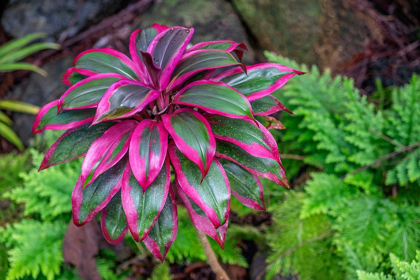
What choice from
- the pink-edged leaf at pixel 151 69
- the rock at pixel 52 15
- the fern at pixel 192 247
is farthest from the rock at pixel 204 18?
the pink-edged leaf at pixel 151 69

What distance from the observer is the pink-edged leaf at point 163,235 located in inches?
45.6

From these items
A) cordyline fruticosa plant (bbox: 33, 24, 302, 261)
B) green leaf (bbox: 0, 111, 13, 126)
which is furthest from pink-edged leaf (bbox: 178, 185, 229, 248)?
green leaf (bbox: 0, 111, 13, 126)

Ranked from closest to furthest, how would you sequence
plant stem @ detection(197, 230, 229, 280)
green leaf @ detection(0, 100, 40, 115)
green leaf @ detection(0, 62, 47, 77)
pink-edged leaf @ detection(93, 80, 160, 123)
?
pink-edged leaf @ detection(93, 80, 160, 123) < plant stem @ detection(197, 230, 229, 280) < green leaf @ detection(0, 100, 40, 115) < green leaf @ detection(0, 62, 47, 77)

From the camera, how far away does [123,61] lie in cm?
123

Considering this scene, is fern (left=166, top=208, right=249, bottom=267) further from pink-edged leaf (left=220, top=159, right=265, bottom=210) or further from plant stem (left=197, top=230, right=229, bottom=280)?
pink-edged leaf (left=220, top=159, right=265, bottom=210)

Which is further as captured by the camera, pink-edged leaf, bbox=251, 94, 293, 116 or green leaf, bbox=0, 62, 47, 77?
green leaf, bbox=0, 62, 47, 77

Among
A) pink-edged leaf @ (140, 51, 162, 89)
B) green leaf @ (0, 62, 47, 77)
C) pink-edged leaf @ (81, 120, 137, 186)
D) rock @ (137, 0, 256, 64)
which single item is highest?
green leaf @ (0, 62, 47, 77)

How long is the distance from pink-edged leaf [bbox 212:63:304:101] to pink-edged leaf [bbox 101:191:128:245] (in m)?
0.56

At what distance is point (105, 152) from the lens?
1.07m

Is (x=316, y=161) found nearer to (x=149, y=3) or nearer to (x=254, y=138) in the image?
(x=254, y=138)

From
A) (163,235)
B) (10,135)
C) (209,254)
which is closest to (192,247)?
(209,254)

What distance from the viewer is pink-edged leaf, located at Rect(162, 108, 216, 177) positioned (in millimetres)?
960

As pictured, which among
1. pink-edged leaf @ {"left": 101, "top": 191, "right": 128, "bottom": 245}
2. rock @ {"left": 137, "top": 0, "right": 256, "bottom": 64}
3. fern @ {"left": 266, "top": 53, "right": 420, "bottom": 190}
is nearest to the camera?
pink-edged leaf @ {"left": 101, "top": 191, "right": 128, "bottom": 245}

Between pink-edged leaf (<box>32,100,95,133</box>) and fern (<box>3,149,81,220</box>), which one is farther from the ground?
pink-edged leaf (<box>32,100,95,133</box>)
